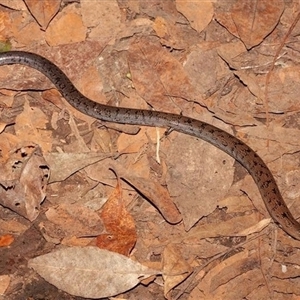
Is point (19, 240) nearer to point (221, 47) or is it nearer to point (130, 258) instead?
point (130, 258)

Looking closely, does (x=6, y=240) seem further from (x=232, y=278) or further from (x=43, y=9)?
(x=43, y=9)

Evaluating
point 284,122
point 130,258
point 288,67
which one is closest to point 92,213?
point 130,258

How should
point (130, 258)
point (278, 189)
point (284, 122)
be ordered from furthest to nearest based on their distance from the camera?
point (284, 122)
point (278, 189)
point (130, 258)

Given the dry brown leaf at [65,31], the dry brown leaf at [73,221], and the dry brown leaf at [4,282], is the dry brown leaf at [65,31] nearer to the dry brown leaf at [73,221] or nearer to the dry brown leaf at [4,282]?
the dry brown leaf at [73,221]

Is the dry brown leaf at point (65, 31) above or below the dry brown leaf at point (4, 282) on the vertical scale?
above

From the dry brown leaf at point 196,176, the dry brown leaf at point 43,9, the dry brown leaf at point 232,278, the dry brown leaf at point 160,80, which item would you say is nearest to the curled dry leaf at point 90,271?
the dry brown leaf at point 232,278

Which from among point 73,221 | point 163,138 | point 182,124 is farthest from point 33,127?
point 182,124

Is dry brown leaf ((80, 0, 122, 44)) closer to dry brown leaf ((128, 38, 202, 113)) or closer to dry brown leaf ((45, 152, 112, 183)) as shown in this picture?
dry brown leaf ((128, 38, 202, 113))
